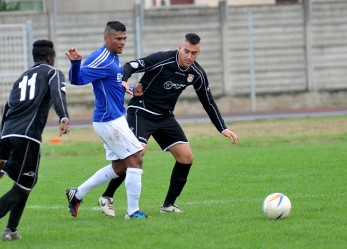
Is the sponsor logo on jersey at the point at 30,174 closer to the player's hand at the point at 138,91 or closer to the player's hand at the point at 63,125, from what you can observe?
the player's hand at the point at 63,125

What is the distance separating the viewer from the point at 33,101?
30.6 ft

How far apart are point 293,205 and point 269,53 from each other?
19.4 meters

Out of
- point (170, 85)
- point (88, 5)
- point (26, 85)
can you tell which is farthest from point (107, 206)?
point (88, 5)

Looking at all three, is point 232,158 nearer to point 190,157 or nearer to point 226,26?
point 190,157

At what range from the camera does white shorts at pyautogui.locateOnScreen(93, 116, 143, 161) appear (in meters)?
10.6

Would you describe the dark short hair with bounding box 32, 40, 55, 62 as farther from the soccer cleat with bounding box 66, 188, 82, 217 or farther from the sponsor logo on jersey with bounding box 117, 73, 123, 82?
the soccer cleat with bounding box 66, 188, 82, 217

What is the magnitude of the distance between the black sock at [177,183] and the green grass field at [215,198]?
212 millimetres

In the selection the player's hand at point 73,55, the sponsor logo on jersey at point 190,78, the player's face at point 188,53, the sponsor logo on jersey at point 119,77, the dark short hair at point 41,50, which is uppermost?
the dark short hair at point 41,50

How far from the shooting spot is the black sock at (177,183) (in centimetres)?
1134

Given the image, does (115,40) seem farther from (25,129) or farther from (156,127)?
(25,129)

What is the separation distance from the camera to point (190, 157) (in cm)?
1145

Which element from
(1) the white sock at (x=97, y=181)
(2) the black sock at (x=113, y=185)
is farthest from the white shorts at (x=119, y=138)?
(2) the black sock at (x=113, y=185)

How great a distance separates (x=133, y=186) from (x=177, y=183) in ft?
3.26

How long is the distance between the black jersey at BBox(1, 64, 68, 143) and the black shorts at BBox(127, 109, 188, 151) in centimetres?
207
